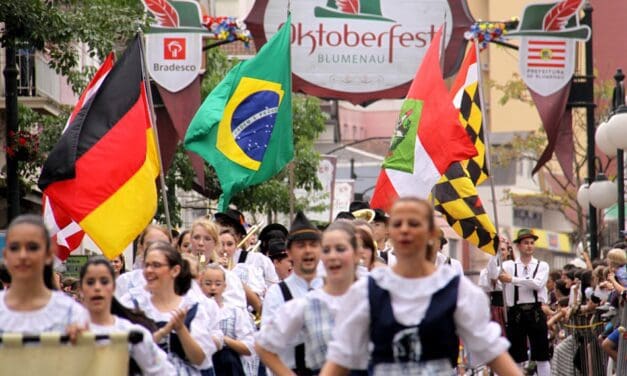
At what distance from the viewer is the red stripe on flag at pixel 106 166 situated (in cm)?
1487

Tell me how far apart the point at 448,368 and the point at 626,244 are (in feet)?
40.5

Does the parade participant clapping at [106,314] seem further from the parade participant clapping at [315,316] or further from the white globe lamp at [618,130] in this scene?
the white globe lamp at [618,130]

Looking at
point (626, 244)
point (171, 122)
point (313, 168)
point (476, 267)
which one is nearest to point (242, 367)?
point (626, 244)

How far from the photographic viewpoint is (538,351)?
21.6 metres

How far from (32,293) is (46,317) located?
141 mm

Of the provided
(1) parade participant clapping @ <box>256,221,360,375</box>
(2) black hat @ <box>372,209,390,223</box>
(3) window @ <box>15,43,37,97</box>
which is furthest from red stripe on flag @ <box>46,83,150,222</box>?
(3) window @ <box>15,43,37,97</box>

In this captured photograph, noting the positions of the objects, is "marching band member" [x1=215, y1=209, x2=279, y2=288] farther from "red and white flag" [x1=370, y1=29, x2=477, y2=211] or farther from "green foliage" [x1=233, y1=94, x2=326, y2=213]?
"green foliage" [x1=233, y1=94, x2=326, y2=213]

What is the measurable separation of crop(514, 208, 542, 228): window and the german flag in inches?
2793

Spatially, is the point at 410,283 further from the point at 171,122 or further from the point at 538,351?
the point at 171,122

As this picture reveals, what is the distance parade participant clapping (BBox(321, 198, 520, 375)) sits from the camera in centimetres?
849

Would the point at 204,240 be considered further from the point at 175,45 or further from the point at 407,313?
the point at 175,45

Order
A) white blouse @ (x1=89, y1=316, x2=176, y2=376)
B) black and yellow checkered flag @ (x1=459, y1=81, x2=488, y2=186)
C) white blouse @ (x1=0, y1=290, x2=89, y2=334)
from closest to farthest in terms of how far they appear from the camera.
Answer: white blouse @ (x1=0, y1=290, x2=89, y2=334) → white blouse @ (x1=89, y1=316, x2=176, y2=376) → black and yellow checkered flag @ (x1=459, y1=81, x2=488, y2=186)

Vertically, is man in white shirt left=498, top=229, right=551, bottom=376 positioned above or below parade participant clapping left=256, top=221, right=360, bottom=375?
below

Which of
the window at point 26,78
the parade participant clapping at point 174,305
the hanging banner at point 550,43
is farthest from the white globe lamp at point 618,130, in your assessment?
the window at point 26,78
